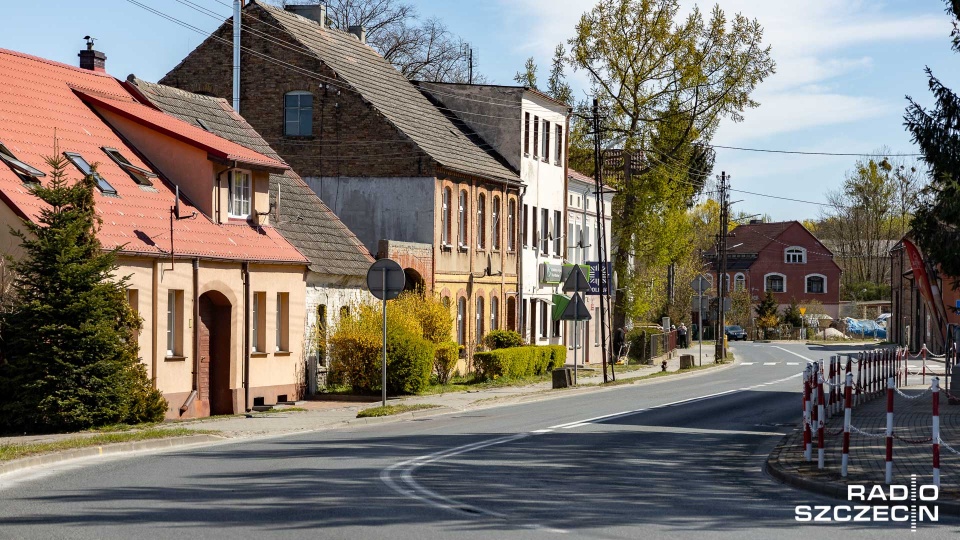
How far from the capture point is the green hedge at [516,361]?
3891 centimetres

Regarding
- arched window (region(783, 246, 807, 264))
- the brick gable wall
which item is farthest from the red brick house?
the brick gable wall

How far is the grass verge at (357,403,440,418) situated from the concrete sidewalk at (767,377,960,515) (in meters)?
7.96

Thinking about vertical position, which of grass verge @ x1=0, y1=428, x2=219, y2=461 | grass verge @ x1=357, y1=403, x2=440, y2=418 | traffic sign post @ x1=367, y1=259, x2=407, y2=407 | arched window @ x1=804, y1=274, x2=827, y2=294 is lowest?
grass verge @ x1=357, y1=403, x2=440, y2=418

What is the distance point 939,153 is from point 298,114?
21258 millimetres

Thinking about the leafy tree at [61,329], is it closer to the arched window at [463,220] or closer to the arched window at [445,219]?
the arched window at [445,219]

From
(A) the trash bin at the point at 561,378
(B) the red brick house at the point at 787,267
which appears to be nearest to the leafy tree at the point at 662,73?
(A) the trash bin at the point at 561,378

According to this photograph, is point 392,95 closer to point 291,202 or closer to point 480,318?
point 480,318

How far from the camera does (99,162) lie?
24.4 meters

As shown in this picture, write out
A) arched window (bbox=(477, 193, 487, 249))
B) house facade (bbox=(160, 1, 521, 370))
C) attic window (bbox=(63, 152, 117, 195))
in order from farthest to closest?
arched window (bbox=(477, 193, 487, 249))
house facade (bbox=(160, 1, 521, 370))
attic window (bbox=(63, 152, 117, 195))

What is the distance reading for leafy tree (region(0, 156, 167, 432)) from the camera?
827 inches

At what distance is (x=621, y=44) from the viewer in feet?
183

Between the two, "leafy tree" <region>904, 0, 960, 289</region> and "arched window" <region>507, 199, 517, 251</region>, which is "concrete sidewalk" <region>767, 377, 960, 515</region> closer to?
"leafy tree" <region>904, 0, 960, 289</region>

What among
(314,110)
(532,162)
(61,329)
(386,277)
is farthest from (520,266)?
(61,329)

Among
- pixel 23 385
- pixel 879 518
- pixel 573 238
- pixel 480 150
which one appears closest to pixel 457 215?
pixel 480 150
